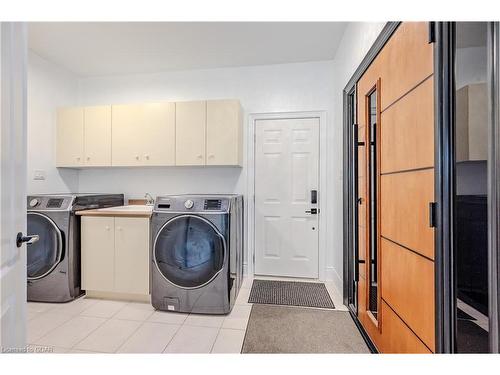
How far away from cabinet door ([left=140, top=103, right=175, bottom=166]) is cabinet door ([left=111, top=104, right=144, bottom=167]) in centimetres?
5

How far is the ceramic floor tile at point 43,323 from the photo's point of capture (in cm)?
188

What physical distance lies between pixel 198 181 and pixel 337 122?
1782 mm

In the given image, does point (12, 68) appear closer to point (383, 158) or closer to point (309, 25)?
point (383, 158)

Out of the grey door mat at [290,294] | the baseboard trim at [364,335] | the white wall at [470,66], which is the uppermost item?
the white wall at [470,66]

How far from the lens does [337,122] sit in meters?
2.73

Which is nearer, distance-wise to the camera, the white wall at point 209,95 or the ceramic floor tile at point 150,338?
the ceramic floor tile at point 150,338

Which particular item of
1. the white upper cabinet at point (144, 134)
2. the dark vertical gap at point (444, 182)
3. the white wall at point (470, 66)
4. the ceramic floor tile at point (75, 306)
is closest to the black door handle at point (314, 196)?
the white upper cabinet at point (144, 134)

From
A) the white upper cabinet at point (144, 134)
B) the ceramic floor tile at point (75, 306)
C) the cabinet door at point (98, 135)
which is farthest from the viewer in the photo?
the cabinet door at point (98, 135)

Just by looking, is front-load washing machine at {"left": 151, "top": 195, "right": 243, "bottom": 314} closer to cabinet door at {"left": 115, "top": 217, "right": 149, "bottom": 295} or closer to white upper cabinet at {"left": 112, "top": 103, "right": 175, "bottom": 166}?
cabinet door at {"left": 115, "top": 217, "right": 149, "bottom": 295}

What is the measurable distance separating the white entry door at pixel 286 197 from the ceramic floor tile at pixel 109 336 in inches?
59.8

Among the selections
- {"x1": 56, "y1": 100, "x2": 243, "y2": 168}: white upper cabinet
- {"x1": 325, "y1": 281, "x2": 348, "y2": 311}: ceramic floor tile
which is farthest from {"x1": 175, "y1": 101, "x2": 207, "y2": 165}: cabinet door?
{"x1": 325, "y1": 281, "x2": 348, "y2": 311}: ceramic floor tile

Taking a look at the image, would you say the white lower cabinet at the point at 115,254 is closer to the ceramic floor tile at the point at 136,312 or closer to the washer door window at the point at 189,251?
the ceramic floor tile at the point at 136,312
